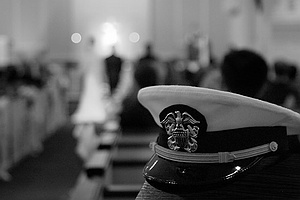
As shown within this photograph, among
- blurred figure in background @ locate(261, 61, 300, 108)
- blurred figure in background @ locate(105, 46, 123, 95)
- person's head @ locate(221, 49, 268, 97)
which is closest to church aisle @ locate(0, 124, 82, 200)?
blurred figure in background @ locate(105, 46, 123, 95)

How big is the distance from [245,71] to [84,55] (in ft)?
40.2

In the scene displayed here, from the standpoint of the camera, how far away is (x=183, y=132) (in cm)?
95

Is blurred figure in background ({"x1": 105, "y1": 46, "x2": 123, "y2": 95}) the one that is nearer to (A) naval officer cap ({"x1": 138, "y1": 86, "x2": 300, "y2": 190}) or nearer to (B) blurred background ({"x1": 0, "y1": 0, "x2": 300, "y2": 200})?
(B) blurred background ({"x1": 0, "y1": 0, "x2": 300, "y2": 200})

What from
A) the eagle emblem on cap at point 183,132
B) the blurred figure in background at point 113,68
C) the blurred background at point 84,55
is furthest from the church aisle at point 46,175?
the eagle emblem on cap at point 183,132

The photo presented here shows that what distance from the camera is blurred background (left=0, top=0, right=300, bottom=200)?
5.57 meters

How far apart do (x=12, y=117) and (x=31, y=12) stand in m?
8.50

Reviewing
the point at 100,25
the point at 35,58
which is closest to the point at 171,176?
the point at 35,58

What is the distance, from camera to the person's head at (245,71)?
2.27 m

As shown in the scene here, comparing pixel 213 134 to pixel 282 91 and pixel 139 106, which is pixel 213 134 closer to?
pixel 282 91

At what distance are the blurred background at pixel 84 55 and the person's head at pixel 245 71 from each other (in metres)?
0.25

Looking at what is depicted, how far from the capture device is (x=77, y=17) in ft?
47.4

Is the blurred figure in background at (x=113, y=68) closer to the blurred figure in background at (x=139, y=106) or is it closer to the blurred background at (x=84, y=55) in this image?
the blurred background at (x=84, y=55)

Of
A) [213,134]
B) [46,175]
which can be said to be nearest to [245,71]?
[213,134]

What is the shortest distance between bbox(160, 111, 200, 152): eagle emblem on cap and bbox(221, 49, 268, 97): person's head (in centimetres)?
136
